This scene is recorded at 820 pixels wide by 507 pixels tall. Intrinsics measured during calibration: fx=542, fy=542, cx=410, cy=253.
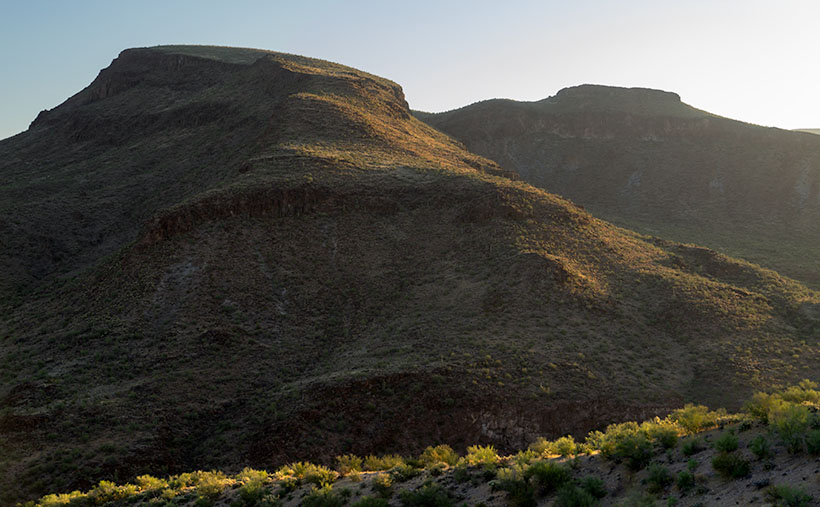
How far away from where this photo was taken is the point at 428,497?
39.2 feet

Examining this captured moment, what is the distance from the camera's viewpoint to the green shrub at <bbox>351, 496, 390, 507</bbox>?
471 inches

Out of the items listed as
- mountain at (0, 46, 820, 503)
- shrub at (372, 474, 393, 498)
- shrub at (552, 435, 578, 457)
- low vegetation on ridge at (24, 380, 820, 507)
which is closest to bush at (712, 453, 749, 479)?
low vegetation on ridge at (24, 380, 820, 507)

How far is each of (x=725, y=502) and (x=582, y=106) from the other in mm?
103377

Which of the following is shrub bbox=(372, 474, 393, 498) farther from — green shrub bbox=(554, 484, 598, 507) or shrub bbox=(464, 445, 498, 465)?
green shrub bbox=(554, 484, 598, 507)

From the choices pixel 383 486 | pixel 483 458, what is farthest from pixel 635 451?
pixel 383 486

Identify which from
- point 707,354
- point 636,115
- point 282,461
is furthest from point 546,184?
point 282,461

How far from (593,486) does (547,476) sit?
97 cm

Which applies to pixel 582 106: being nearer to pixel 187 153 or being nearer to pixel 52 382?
pixel 187 153

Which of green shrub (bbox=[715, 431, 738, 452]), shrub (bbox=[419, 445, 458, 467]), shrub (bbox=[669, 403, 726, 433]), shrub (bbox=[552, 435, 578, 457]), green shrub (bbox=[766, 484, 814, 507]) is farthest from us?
shrub (bbox=[419, 445, 458, 467])

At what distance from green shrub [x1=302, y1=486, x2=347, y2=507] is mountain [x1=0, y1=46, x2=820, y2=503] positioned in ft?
28.4

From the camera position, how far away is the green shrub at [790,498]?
8.10m

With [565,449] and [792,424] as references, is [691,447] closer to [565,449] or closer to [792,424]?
[792,424]

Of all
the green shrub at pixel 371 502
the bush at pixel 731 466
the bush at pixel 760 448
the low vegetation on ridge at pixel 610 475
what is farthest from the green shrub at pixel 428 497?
the bush at pixel 760 448

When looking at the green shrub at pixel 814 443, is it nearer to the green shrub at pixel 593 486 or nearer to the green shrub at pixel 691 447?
the green shrub at pixel 691 447
